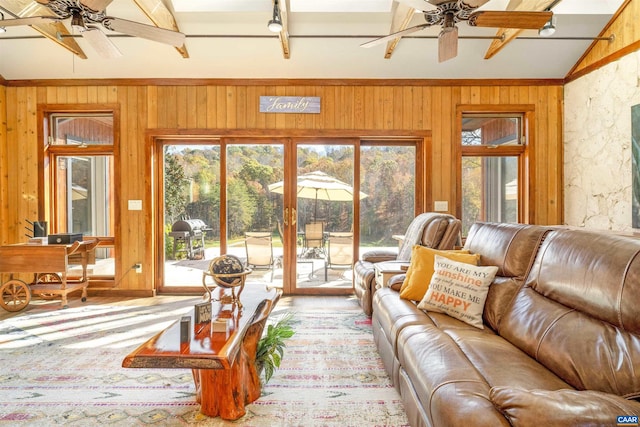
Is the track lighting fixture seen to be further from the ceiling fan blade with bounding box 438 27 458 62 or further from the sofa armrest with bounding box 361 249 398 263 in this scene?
the sofa armrest with bounding box 361 249 398 263

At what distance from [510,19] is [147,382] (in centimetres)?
374

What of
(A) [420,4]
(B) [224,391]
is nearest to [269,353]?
(B) [224,391]

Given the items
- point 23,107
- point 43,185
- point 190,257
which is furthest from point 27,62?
point 190,257

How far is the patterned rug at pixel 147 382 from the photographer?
82.0 inches

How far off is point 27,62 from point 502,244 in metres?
5.62

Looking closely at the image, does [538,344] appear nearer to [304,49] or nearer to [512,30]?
[512,30]

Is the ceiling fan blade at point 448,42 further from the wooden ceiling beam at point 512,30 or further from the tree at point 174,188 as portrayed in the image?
the tree at point 174,188

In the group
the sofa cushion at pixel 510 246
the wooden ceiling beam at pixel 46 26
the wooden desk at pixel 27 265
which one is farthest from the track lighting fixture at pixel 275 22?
the wooden desk at pixel 27 265

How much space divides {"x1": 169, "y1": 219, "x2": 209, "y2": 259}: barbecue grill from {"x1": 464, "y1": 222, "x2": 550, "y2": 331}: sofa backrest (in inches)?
146

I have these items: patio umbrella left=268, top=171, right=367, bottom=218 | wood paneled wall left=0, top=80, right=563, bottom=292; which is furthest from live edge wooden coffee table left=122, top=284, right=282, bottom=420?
wood paneled wall left=0, top=80, right=563, bottom=292

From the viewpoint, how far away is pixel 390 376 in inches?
94.9

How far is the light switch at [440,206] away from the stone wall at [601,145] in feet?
5.05

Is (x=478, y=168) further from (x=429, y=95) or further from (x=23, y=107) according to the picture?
(x=23, y=107)

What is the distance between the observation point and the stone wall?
12.7ft
